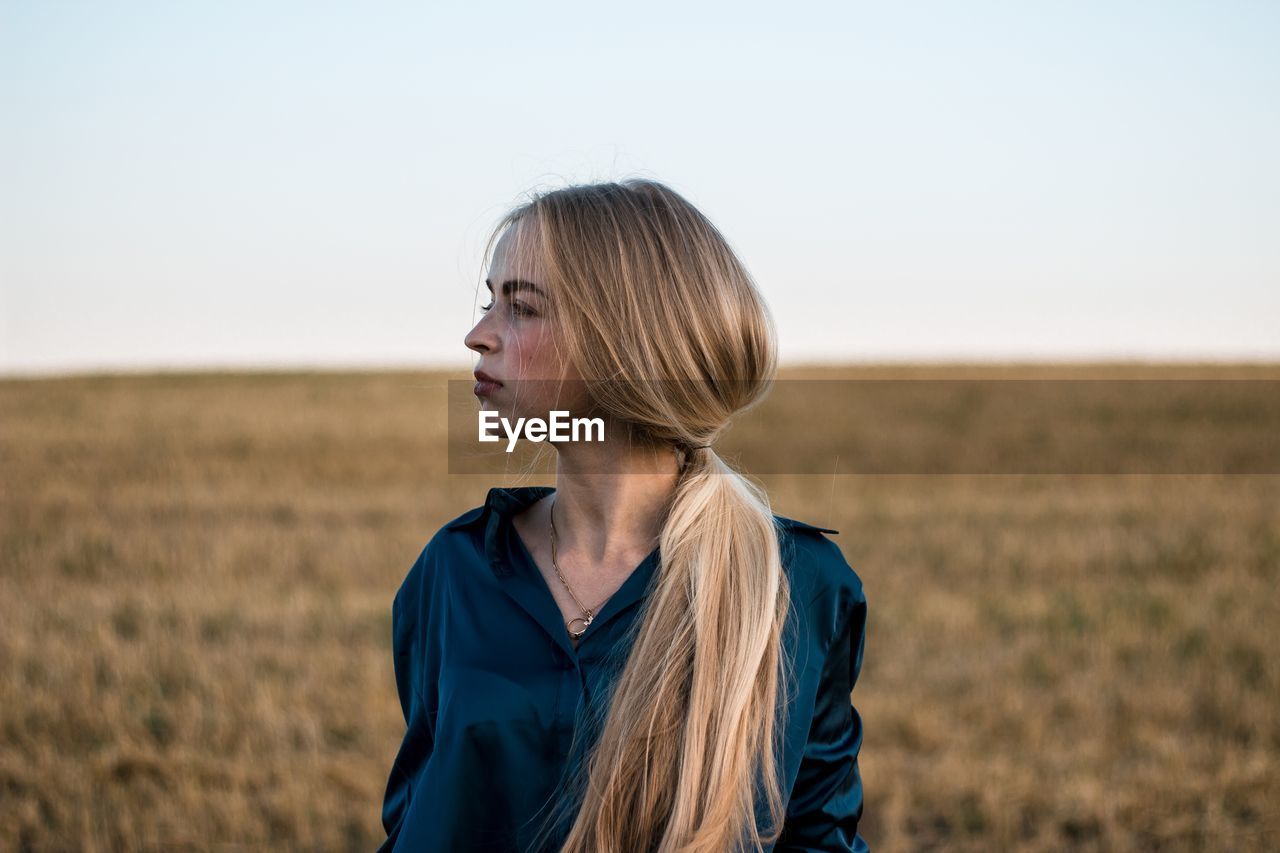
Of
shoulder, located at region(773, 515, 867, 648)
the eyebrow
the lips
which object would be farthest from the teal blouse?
the eyebrow

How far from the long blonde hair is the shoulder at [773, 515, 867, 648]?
43 millimetres

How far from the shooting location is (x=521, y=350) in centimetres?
198

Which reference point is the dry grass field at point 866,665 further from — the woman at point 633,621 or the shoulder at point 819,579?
the woman at point 633,621

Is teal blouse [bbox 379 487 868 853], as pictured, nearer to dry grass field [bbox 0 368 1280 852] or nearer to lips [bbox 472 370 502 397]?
lips [bbox 472 370 502 397]

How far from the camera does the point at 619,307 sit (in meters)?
1.92

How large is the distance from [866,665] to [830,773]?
6.10 metres

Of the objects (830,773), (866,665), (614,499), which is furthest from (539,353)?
(866,665)

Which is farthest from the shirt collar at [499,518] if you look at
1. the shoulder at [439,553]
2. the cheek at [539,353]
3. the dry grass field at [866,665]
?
the dry grass field at [866,665]

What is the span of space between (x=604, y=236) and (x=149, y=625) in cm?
786

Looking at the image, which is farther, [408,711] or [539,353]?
[408,711]

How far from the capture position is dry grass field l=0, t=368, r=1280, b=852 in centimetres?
533

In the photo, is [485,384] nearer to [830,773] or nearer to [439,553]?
[439,553]

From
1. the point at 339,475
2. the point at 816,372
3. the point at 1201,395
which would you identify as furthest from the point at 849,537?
the point at 816,372

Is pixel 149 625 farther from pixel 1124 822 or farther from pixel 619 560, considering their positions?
pixel 619 560
